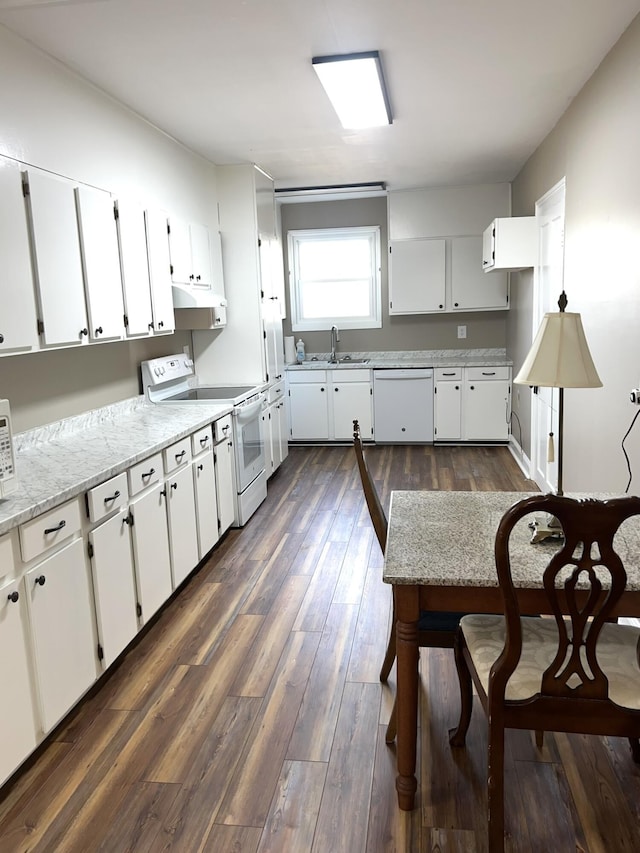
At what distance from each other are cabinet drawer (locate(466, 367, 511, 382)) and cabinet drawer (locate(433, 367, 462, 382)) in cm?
10

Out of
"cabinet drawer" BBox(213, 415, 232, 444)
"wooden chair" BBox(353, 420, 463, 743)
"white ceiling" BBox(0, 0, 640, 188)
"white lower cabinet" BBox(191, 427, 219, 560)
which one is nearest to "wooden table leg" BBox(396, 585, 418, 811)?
"wooden chair" BBox(353, 420, 463, 743)

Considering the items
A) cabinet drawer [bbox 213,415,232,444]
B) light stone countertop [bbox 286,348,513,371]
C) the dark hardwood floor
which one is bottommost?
the dark hardwood floor

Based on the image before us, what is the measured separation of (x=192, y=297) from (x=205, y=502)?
1372 mm

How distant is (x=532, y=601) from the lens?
179 cm

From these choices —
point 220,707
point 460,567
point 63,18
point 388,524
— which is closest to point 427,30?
point 63,18

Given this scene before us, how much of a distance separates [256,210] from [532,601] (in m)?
4.28

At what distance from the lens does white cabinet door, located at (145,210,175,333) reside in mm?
3814

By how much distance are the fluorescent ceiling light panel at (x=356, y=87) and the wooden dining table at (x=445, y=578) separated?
2.26 m

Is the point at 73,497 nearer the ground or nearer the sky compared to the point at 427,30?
nearer the ground

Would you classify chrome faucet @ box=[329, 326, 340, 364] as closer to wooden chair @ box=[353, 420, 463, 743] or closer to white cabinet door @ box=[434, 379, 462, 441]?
white cabinet door @ box=[434, 379, 462, 441]

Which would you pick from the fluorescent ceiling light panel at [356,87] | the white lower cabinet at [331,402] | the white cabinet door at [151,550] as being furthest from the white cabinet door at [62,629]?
the white lower cabinet at [331,402]

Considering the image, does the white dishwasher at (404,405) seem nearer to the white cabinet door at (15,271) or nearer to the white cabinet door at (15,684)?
the white cabinet door at (15,271)

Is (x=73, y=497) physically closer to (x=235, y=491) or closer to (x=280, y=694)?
(x=280, y=694)

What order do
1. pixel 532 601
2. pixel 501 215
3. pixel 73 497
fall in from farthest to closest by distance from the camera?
pixel 501 215 → pixel 73 497 → pixel 532 601
